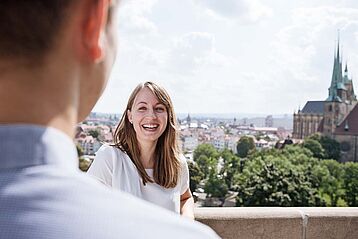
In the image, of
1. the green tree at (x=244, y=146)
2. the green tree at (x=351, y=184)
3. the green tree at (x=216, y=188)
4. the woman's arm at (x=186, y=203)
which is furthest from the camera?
the green tree at (x=244, y=146)

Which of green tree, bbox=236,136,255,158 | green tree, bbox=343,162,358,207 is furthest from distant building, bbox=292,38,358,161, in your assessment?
green tree, bbox=343,162,358,207

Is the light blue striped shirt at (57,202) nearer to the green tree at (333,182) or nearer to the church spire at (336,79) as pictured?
the green tree at (333,182)

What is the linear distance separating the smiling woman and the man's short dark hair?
178 cm

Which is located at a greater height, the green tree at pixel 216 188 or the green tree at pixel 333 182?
the green tree at pixel 333 182

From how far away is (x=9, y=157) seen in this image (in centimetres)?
49

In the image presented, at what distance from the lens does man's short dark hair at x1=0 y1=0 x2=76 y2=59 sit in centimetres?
51

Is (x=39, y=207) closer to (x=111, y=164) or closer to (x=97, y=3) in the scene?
(x=97, y=3)

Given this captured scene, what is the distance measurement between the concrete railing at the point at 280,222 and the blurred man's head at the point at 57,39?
2.59m

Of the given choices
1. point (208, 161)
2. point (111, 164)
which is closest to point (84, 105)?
point (111, 164)

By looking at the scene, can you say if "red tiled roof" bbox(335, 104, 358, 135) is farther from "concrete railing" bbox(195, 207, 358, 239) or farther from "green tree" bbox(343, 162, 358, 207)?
"concrete railing" bbox(195, 207, 358, 239)

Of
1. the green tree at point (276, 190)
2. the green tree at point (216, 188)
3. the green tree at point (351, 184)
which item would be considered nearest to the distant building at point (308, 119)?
the green tree at point (351, 184)

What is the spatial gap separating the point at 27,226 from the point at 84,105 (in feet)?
0.57

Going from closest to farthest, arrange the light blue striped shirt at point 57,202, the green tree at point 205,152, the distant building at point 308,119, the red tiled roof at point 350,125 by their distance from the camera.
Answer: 1. the light blue striped shirt at point 57,202
2. the green tree at point 205,152
3. the red tiled roof at point 350,125
4. the distant building at point 308,119

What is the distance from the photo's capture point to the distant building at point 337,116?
56.9 meters
